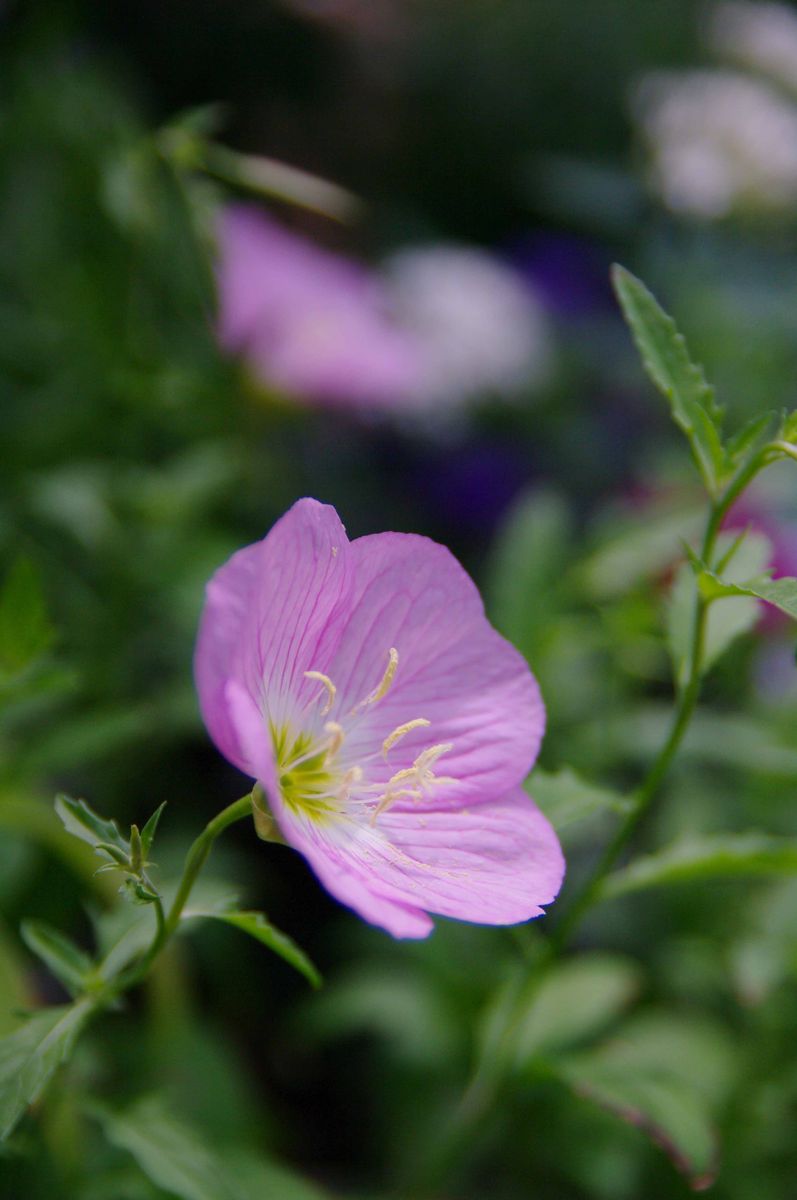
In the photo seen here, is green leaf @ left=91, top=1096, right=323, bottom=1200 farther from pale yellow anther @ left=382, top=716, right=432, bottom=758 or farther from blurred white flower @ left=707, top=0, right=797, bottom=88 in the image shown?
blurred white flower @ left=707, top=0, right=797, bottom=88

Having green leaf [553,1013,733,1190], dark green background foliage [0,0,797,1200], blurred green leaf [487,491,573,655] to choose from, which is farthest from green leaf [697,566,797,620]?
blurred green leaf [487,491,573,655]

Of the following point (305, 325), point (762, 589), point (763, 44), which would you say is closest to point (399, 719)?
point (762, 589)

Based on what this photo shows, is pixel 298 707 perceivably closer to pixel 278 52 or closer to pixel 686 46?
pixel 278 52

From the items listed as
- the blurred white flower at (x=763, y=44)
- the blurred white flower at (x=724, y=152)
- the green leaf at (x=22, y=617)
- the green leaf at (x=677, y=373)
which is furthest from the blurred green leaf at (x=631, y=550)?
the blurred white flower at (x=763, y=44)

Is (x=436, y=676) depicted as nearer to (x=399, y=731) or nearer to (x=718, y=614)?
(x=399, y=731)

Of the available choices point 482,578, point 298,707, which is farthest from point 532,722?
point 482,578

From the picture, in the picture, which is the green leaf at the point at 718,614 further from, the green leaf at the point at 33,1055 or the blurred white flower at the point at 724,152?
the blurred white flower at the point at 724,152
